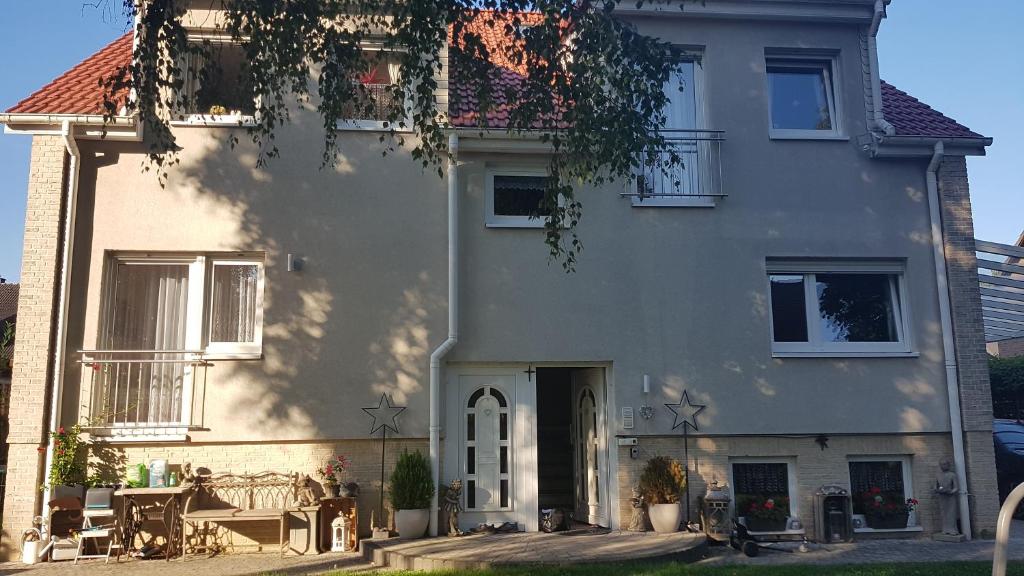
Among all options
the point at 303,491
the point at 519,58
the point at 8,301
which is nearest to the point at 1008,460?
the point at 519,58

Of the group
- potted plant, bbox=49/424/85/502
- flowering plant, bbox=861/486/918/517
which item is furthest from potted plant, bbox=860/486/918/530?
potted plant, bbox=49/424/85/502

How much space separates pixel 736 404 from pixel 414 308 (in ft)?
14.9

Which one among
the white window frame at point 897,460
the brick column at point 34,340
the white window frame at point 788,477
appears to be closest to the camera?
the brick column at point 34,340

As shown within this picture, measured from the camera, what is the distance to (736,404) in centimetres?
1112

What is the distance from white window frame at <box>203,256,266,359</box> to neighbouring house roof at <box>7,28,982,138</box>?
Answer: 2.41 metres

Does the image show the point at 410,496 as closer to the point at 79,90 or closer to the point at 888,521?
the point at 888,521

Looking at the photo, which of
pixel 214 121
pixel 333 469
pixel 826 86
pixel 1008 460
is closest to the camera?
pixel 333 469

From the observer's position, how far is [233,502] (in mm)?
10211

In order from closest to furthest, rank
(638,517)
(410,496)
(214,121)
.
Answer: (410,496) → (638,517) → (214,121)

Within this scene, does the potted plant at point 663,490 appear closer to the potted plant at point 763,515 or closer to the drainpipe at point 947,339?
the potted plant at point 763,515

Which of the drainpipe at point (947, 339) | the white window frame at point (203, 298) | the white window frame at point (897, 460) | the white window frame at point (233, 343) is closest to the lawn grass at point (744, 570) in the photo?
the drainpipe at point (947, 339)

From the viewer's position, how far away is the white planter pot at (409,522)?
398 inches

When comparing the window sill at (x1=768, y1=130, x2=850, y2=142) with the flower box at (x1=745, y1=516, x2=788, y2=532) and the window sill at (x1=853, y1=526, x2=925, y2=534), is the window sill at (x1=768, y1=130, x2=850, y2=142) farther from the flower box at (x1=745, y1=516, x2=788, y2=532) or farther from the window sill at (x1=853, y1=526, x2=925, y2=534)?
the window sill at (x1=853, y1=526, x2=925, y2=534)

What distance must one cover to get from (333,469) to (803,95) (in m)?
8.68
